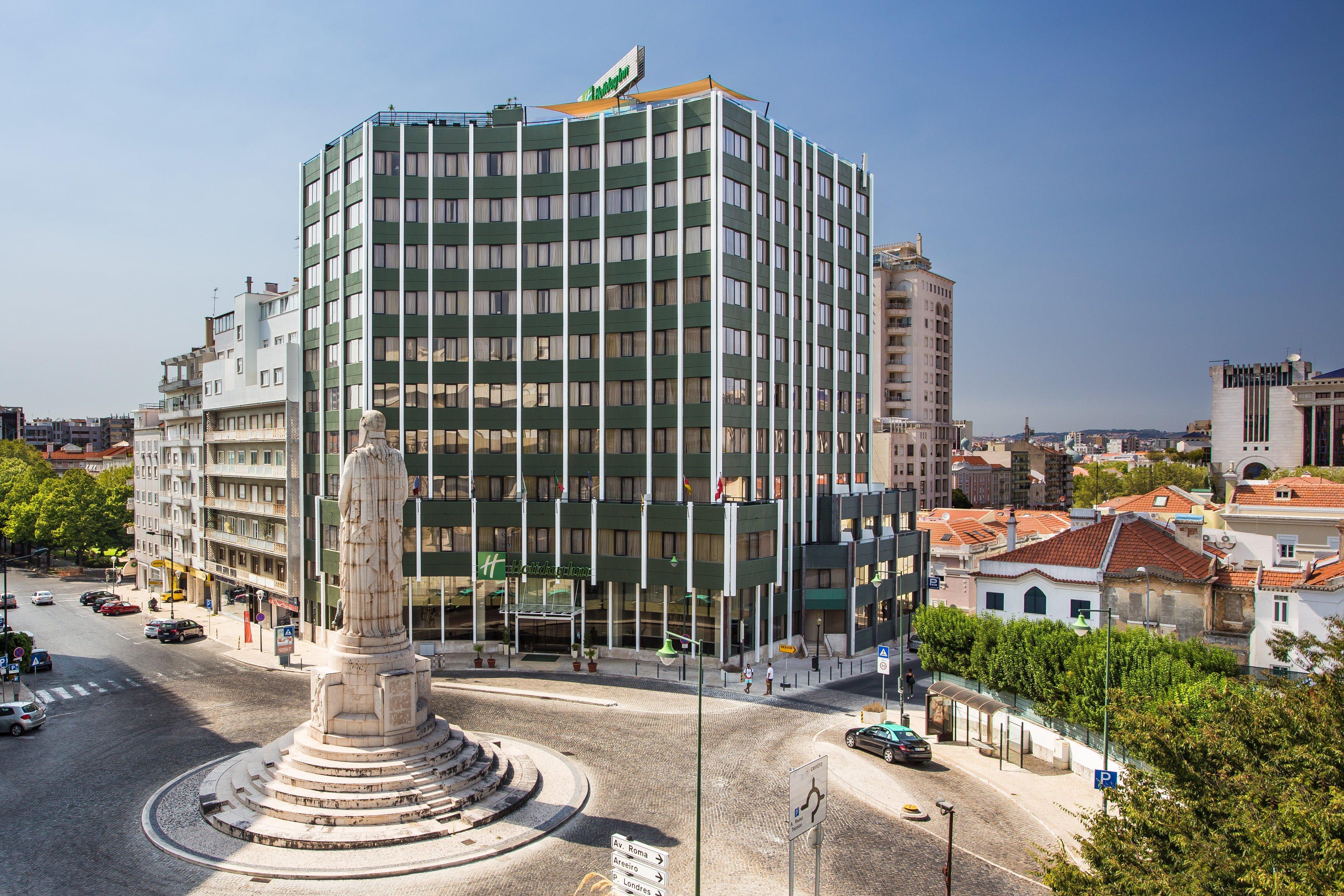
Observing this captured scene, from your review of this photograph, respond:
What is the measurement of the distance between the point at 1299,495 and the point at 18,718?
7914 cm

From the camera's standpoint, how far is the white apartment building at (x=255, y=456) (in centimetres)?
6669

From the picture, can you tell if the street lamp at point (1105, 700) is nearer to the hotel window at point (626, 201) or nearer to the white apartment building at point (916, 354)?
the hotel window at point (626, 201)

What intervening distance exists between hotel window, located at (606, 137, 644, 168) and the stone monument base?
132 feet

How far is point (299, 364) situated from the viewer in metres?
66.2

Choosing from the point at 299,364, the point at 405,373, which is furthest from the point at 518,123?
the point at 299,364

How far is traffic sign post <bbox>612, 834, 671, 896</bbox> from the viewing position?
658 inches

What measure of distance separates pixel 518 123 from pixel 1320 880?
59664 millimetres

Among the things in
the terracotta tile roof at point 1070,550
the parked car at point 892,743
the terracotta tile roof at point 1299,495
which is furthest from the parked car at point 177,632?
the terracotta tile roof at point 1299,495

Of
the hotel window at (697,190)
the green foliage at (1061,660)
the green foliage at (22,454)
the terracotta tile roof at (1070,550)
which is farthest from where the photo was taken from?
the green foliage at (22,454)

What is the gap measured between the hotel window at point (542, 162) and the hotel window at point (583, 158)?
0.94 m

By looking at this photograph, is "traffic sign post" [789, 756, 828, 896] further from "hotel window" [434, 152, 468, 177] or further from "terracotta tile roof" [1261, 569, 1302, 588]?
"hotel window" [434, 152, 468, 177]

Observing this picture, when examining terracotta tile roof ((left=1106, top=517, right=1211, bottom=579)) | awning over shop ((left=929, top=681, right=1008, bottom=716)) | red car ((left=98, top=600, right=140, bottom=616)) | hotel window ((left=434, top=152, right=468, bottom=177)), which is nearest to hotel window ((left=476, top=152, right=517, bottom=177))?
hotel window ((left=434, top=152, right=468, bottom=177))

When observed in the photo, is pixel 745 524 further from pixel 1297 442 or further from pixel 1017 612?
pixel 1297 442

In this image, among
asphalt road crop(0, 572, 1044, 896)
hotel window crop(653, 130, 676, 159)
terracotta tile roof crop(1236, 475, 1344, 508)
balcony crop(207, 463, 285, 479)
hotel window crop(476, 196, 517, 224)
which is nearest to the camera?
asphalt road crop(0, 572, 1044, 896)
